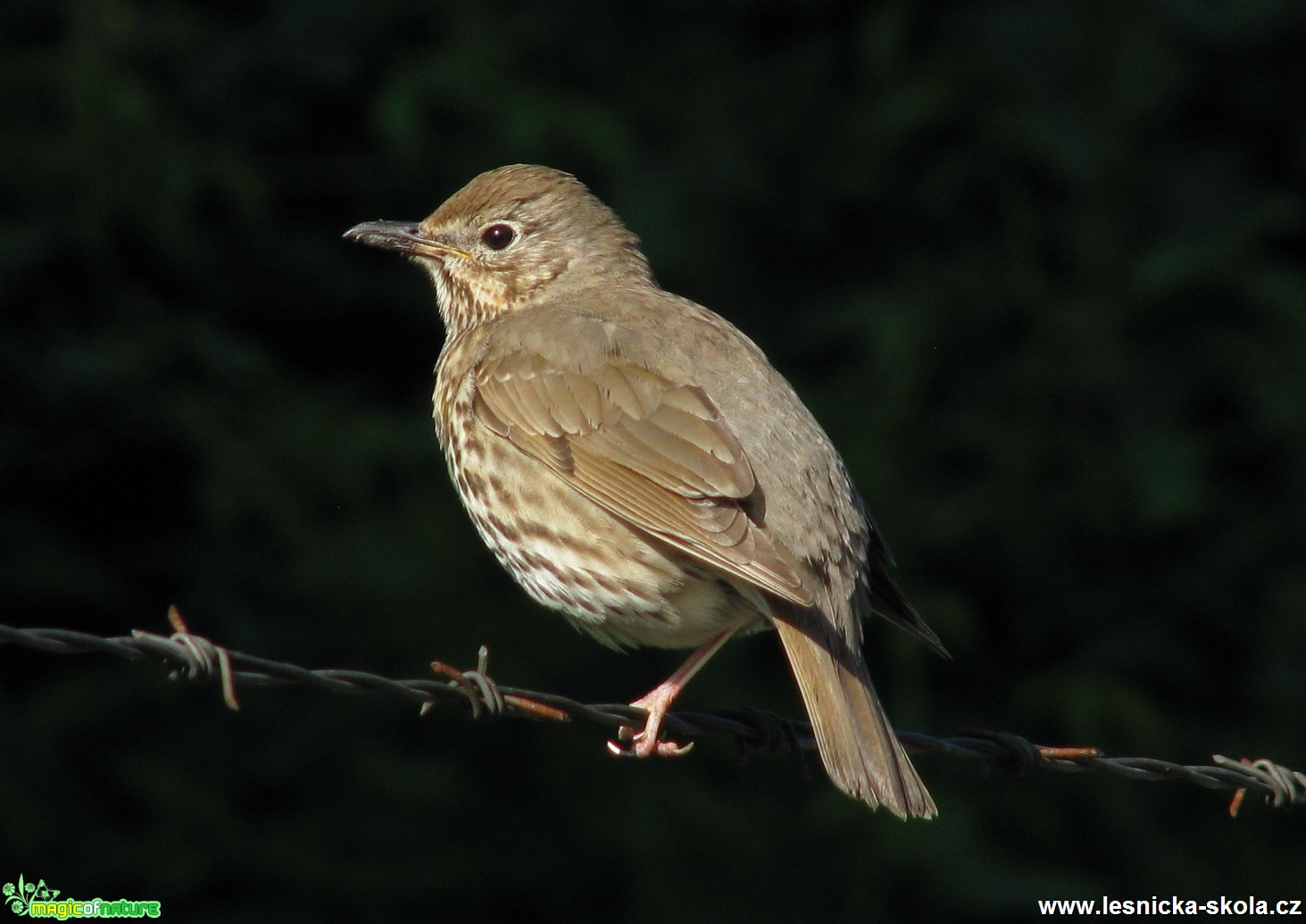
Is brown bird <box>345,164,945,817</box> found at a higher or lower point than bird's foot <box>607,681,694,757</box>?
higher

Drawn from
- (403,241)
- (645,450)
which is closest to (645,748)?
(645,450)

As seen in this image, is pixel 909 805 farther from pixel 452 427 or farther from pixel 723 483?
pixel 452 427

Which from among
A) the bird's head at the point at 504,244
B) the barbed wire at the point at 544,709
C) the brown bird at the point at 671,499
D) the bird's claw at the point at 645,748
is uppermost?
the bird's head at the point at 504,244

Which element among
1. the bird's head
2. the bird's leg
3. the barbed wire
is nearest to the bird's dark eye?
the bird's head

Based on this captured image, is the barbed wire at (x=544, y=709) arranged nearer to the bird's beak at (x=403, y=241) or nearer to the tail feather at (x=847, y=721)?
the tail feather at (x=847, y=721)

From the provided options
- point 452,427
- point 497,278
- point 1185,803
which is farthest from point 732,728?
point 1185,803

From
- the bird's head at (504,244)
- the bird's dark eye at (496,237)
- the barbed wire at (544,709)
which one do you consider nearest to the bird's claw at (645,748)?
the barbed wire at (544,709)

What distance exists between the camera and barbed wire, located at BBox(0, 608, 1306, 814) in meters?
2.10

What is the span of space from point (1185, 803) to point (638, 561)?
3.49 meters

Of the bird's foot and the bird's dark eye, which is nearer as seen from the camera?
the bird's foot

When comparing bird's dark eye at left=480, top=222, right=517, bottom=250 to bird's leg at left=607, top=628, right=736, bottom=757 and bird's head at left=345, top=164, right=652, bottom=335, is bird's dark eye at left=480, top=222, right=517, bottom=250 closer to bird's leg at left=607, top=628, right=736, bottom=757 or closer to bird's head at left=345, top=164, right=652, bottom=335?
bird's head at left=345, top=164, right=652, bottom=335

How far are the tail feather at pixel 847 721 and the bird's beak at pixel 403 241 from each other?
156 cm

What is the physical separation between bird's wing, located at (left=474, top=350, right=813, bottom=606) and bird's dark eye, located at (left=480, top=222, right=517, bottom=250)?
0.52 meters

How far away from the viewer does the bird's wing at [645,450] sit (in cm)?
313
